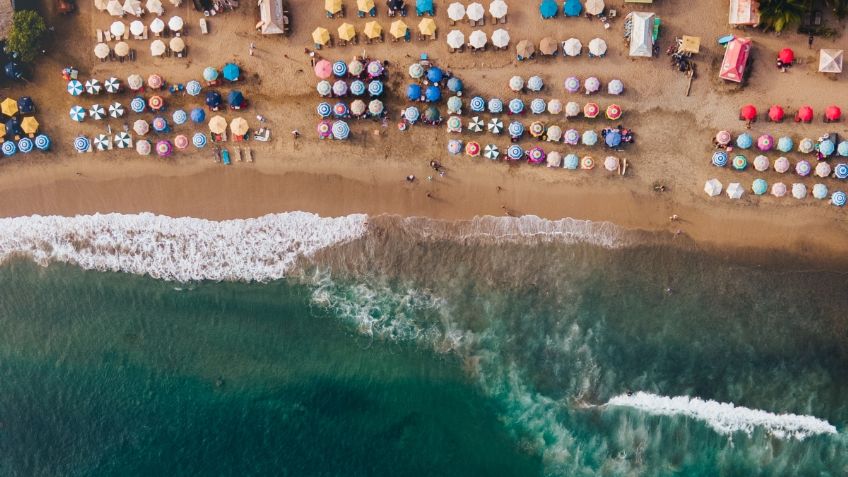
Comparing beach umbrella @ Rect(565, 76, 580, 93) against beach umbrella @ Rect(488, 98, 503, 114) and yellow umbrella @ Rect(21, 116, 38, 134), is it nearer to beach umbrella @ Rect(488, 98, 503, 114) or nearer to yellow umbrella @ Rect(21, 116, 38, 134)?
beach umbrella @ Rect(488, 98, 503, 114)

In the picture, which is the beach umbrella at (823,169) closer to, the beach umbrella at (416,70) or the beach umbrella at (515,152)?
the beach umbrella at (515,152)

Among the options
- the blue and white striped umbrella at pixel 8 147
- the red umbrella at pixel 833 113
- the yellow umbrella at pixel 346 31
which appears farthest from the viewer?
the blue and white striped umbrella at pixel 8 147

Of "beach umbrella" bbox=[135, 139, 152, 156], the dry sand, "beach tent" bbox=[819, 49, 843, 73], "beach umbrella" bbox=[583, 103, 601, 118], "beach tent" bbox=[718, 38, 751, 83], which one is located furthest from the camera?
"beach umbrella" bbox=[135, 139, 152, 156]

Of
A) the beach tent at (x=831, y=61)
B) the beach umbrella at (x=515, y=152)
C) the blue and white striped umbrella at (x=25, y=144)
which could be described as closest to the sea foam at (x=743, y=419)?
→ the beach umbrella at (x=515, y=152)

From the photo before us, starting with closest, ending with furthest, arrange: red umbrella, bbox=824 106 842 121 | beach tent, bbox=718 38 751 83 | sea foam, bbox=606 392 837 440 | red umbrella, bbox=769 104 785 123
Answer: beach tent, bbox=718 38 751 83, red umbrella, bbox=824 106 842 121, red umbrella, bbox=769 104 785 123, sea foam, bbox=606 392 837 440

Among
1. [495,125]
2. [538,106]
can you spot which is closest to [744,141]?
[538,106]

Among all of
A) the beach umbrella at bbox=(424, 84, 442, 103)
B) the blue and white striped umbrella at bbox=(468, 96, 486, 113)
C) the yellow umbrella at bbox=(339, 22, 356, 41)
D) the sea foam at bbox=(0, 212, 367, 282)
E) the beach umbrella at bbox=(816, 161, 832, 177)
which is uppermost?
the yellow umbrella at bbox=(339, 22, 356, 41)

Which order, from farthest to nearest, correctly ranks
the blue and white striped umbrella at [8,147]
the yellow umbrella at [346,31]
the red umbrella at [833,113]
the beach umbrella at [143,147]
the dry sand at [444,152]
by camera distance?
the blue and white striped umbrella at [8,147], the beach umbrella at [143,147], the dry sand at [444,152], the yellow umbrella at [346,31], the red umbrella at [833,113]

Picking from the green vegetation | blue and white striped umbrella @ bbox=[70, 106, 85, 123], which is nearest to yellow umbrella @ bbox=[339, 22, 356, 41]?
blue and white striped umbrella @ bbox=[70, 106, 85, 123]

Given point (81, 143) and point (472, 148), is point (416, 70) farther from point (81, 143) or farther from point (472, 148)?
point (81, 143)
